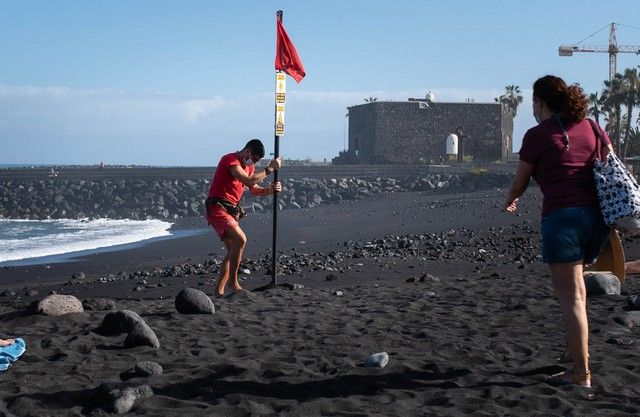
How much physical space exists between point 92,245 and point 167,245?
2.31 meters

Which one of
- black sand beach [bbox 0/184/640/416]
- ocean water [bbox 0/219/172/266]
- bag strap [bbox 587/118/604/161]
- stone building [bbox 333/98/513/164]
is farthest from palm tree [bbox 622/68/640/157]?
bag strap [bbox 587/118/604/161]

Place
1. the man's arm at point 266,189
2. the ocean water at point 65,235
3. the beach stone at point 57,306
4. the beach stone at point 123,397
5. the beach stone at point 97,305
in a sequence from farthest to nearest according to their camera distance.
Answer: the ocean water at point 65,235
the man's arm at point 266,189
the beach stone at point 97,305
the beach stone at point 57,306
the beach stone at point 123,397

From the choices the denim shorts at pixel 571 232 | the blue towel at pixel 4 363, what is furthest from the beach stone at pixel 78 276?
the denim shorts at pixel 571 232

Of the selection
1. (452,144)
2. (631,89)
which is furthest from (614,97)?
(452,144)

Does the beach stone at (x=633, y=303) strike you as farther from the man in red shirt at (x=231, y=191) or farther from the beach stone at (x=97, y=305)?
the beach stone at (x=97, y=305)

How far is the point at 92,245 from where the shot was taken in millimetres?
22438

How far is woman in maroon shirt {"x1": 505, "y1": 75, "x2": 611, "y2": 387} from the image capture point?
492 centimetres

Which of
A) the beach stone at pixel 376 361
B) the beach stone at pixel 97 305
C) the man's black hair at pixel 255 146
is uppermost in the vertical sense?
the man's black hair at pixel 255 146

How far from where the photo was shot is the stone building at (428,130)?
2274 inches

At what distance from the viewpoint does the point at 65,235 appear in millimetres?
26922

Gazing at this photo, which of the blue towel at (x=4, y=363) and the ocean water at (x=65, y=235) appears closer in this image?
the blue towel at (x=4, y=363)

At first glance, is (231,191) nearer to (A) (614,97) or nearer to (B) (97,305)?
(B) (97,305)

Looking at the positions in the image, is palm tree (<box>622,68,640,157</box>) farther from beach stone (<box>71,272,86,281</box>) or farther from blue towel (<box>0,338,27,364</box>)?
blue towel (<box>0,338,27,364</box>)

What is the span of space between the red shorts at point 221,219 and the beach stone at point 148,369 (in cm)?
346
